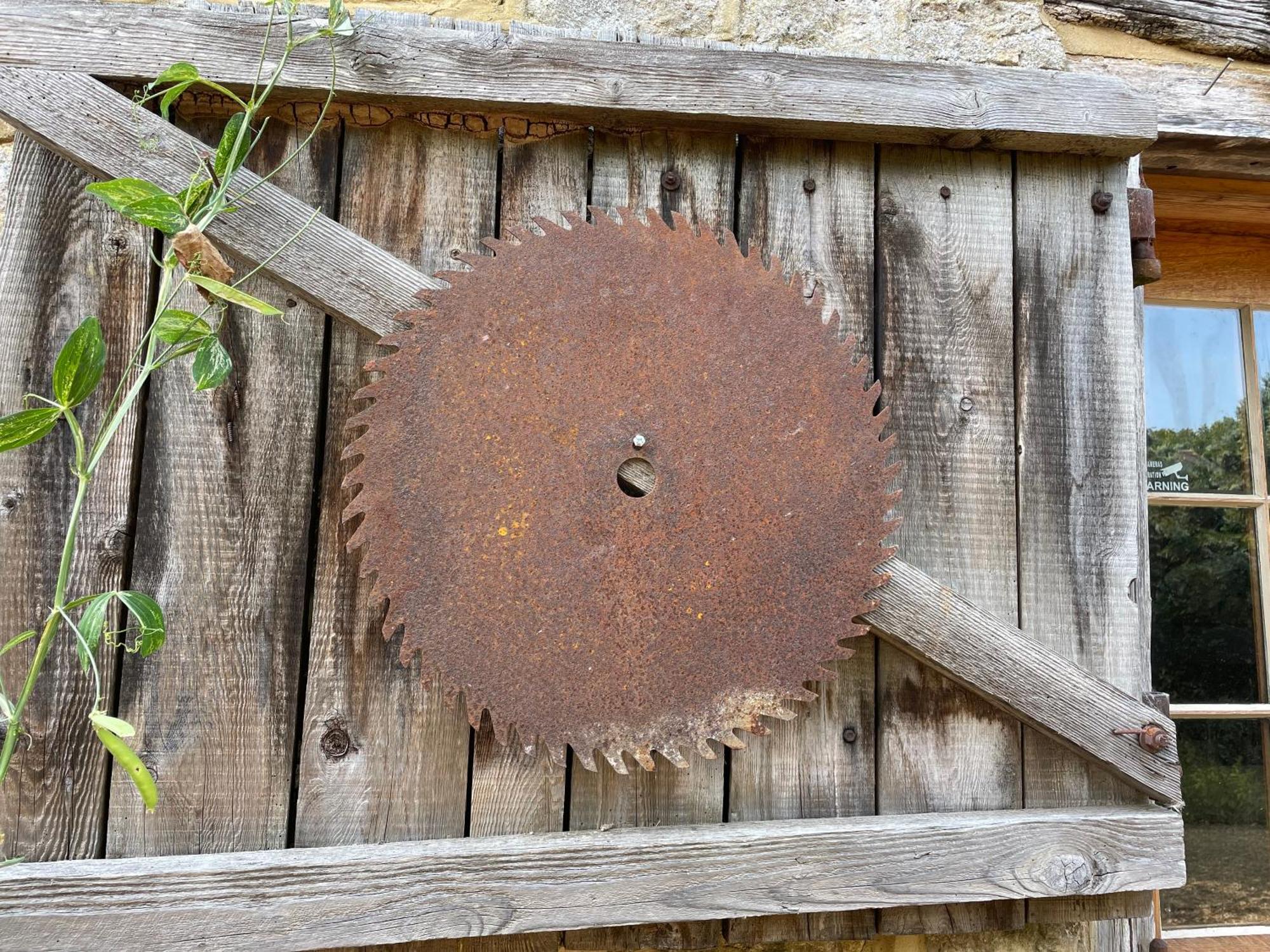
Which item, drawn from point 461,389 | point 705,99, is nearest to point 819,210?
point 705,99

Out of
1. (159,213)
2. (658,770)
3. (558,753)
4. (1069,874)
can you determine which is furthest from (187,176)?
(1069,874)

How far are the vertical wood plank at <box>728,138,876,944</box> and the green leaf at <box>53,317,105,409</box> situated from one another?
2.32ft

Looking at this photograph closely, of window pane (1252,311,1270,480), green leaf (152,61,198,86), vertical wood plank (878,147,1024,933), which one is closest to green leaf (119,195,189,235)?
green leaf (152,61,198,86)

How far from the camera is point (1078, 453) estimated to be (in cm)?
119

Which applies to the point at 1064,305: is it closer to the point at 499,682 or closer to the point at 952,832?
the point at 952,832

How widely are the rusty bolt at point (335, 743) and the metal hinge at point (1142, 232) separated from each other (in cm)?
123

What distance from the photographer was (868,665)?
3.75 ft

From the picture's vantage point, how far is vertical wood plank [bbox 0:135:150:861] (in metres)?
1.00

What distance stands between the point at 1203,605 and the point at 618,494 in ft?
3.82

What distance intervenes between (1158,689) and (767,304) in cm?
102

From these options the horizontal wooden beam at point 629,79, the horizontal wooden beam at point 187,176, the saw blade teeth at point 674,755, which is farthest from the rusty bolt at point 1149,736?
the horizontal wooden beam at point 187,176

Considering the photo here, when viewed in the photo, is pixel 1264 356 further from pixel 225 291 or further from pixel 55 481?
pixel 55 481

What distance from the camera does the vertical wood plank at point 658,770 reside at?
1068mm

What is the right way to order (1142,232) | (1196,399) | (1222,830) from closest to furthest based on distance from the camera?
(1142,232)
(1222,830)
(1196,399)
